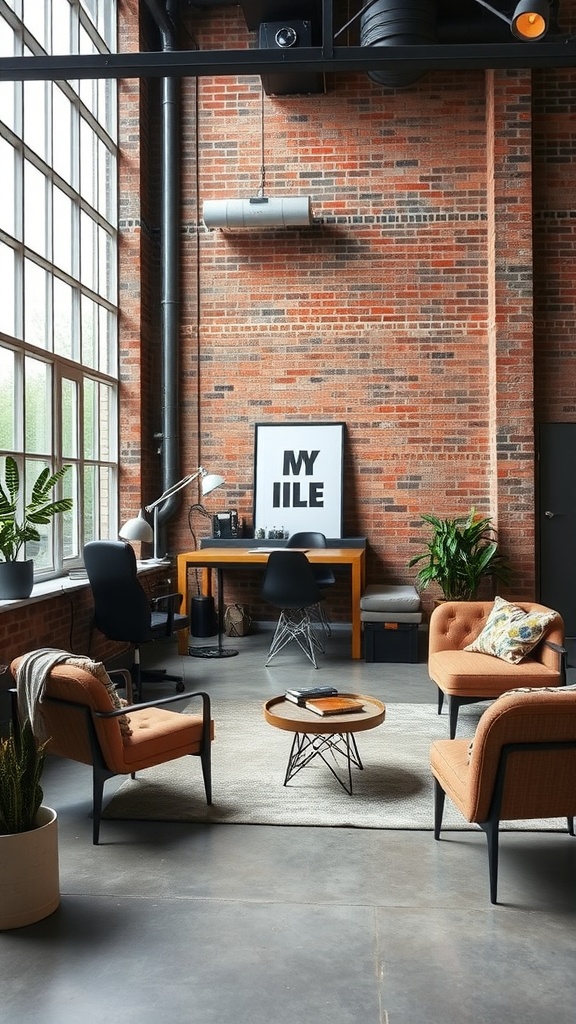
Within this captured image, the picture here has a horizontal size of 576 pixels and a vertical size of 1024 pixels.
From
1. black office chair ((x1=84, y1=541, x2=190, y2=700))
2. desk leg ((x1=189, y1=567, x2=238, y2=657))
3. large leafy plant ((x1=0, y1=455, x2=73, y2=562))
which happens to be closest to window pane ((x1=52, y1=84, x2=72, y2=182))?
large leafy plant ((x1=0, y1=455, x2=73, y2=562))

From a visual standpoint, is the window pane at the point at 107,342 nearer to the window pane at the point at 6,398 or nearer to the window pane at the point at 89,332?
the window pane at the point at 89,332

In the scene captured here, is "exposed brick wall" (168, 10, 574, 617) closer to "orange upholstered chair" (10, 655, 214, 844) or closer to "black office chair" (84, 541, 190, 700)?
"black office chair" (84, 541, 190, 700)

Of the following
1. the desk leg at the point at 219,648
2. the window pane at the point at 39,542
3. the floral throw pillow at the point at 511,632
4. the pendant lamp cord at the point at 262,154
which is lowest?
the desk leg at the point at 219,648

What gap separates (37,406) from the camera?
6.19 metres

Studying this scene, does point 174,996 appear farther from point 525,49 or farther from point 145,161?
point 145,161

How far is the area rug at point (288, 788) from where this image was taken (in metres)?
3.79

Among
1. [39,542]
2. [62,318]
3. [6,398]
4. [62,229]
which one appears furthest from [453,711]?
[62,229]

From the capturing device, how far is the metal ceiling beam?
15.6ft

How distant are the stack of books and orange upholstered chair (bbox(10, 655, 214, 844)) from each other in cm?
53

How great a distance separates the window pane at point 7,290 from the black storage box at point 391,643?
3.70 meters

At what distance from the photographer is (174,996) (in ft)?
7.95

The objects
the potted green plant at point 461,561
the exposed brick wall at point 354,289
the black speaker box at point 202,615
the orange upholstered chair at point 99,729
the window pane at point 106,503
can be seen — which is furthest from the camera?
the exposed brick wall at point 354,289

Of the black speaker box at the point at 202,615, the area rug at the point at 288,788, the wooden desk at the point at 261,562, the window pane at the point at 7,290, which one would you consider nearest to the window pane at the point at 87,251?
the window pane at the point at 7,290

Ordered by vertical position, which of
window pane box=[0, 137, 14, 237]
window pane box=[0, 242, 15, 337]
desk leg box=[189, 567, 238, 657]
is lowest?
desk leg box=[189, 567, 238, 657]
